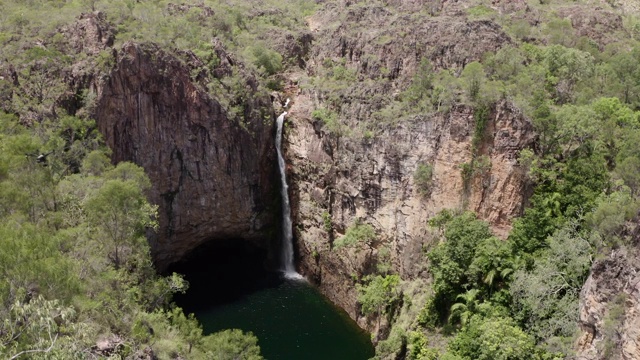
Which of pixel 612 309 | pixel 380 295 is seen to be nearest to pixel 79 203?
pixel 380 295

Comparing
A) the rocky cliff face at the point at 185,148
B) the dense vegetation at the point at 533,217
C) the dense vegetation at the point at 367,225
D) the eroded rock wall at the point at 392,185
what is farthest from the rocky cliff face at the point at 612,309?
the rocky cliff face at the point at 185,148

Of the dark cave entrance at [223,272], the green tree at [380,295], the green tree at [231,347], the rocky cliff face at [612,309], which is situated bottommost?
the dark cave entrance at [223,272]

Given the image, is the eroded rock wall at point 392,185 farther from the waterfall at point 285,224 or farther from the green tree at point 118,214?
the green tree at point 118,214

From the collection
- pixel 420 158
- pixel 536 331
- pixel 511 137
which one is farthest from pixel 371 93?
pixel 536 331

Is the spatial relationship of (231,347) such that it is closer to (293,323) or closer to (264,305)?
(293,323)

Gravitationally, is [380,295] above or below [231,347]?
below

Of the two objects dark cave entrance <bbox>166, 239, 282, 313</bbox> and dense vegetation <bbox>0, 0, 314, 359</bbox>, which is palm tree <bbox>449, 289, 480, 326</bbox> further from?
dark cave entrance <bbox>166, 239, 282, 313</bbox>

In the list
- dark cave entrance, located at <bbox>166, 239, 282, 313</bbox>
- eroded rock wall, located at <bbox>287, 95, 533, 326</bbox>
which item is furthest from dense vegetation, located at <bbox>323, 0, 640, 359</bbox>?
dark cave entrance, located at <bbox>166, 239, 282, 313</bbox>
